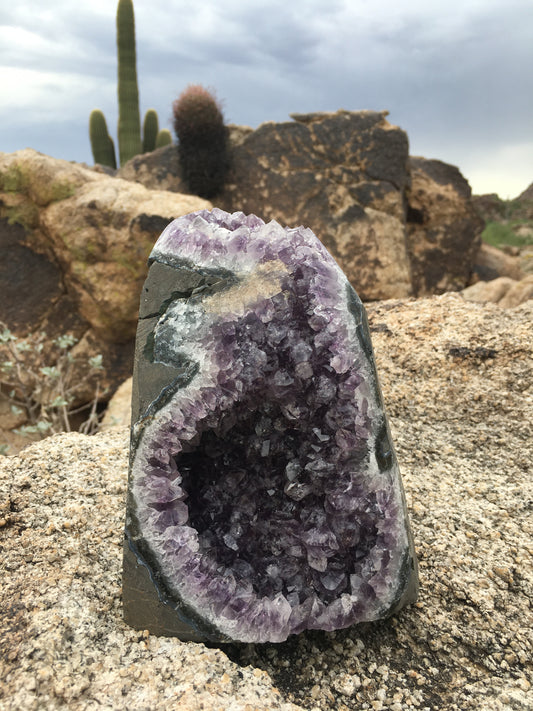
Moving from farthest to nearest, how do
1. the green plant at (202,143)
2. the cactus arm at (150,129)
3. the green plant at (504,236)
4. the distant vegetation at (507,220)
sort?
1. the cactus arm at (150,129)
2. the distant vegetation at (507,220)
3. the green plant at (504,236)
4. the green plant at (202,143)

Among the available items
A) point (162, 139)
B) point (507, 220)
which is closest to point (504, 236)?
point (507, 220)

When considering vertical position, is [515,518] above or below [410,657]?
above

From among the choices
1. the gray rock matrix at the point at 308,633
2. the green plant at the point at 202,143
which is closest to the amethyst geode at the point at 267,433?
the gray rock matrix at the point at 308,633

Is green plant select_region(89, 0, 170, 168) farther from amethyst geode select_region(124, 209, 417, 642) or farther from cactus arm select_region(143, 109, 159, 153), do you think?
amethyst geode select_region(124, 209, 417, 642)

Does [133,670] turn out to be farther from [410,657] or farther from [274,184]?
[274,184]

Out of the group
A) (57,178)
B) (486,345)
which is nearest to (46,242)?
(57,178)

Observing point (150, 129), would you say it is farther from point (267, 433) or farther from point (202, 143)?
point (267, 433)

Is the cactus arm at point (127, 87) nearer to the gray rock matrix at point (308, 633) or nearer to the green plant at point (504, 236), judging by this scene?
the green plant at point (504, 236)
